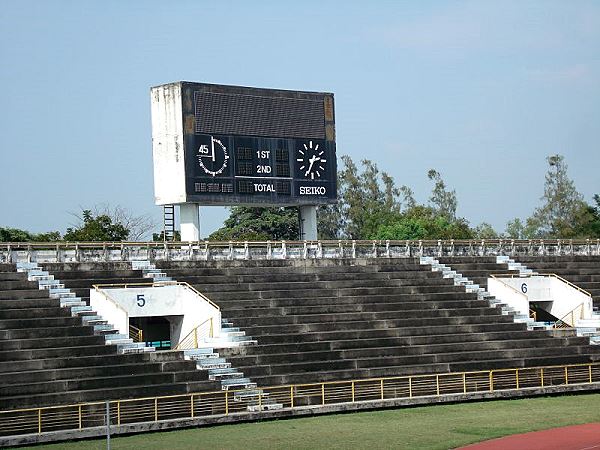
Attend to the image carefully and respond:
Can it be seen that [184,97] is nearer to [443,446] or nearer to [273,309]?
[273,309]

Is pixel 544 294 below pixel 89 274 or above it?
below

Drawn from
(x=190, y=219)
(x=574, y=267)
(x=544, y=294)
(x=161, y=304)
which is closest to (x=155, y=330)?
(x=161, y=304)

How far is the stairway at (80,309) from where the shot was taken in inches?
1554

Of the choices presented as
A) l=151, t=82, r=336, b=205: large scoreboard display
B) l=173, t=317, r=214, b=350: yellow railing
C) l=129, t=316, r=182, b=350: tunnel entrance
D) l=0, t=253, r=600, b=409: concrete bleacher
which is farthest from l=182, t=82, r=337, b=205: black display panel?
l=173, t=317, r=214, b=350: yellow railing

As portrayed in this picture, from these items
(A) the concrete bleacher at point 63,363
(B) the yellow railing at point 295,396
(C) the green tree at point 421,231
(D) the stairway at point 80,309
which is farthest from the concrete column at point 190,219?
(C) the green tree at point 421,231

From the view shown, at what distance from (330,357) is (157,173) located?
12.7 metres

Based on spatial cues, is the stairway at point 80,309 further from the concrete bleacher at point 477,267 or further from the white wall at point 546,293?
the concrete bleacher at point 477,267

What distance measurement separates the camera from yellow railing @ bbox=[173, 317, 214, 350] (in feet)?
139

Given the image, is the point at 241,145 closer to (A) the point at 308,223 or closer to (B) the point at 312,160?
(B) the point at 312,160

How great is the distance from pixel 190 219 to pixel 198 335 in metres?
7.96

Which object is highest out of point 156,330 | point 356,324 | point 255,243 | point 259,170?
point 259,170

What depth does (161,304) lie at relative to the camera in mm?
43688

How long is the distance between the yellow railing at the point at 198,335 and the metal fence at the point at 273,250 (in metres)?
5.55

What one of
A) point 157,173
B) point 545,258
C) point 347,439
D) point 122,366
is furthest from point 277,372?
point 545,258
